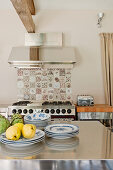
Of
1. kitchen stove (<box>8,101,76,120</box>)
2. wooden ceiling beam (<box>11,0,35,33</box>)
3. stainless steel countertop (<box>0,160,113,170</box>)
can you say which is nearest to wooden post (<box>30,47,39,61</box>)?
wooden ceiling beam (<box>11,0,35,33</box>)

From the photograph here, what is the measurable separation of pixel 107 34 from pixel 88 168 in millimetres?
3084

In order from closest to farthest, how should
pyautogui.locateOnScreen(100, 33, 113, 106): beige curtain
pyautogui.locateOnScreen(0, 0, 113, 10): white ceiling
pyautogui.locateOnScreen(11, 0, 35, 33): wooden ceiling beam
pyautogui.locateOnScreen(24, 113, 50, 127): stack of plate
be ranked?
pyautogui.locateOnScreen(24, 113, 50, 127): stack of plate, pyautogui.locateOnScreen(11, 0, 35, 33): wooden ceiling beam, pyautogui.locateOnScreen(0, 0, 113, 10): white ceiling, pyautogui.locateOnScreen(100, 33, 113, 106): beige curtain

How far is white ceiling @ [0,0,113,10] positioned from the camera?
317 cm

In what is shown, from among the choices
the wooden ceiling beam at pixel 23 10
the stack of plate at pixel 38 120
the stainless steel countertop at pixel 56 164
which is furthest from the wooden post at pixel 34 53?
the stainless steel countertop at pixel 56 164

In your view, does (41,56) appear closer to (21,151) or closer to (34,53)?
(34,53)

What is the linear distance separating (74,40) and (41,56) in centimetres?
86

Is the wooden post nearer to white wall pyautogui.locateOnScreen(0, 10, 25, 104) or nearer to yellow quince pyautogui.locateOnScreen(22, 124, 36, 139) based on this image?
white wall pyautogui.locateOnScreen(0, 10, 25, 104)

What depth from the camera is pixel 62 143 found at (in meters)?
1.03

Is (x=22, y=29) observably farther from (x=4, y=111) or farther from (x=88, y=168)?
(x=88, y=168)

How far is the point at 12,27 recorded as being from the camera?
3482mm

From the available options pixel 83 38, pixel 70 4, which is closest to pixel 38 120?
pixel 83 38

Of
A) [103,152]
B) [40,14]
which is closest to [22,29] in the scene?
[40,14]

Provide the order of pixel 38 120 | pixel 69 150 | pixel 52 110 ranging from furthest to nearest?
pixel 52 110, pixel 38 120, pixel 69 150

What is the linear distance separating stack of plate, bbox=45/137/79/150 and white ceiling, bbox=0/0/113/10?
2773mm
